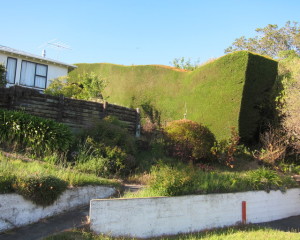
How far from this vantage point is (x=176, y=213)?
286 inches

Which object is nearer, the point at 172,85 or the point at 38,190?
the point at 38,190

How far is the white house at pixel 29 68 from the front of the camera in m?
18.3

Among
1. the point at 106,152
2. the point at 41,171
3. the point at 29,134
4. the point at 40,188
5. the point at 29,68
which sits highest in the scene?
the point at 29,68

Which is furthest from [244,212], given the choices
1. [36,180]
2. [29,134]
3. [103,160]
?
[29,134]

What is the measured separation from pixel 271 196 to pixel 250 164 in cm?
295

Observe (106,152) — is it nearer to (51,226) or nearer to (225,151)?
(51,226)

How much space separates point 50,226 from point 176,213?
2986mm

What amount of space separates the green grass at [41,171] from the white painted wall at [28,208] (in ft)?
0.85

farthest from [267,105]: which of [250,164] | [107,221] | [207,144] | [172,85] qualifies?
[107,221]

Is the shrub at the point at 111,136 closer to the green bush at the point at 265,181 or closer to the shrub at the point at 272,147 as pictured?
the green bush at the point at 265,181

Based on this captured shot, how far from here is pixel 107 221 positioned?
6.22 m

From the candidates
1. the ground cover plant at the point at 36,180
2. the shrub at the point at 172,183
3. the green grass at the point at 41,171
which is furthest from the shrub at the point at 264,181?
the ground cover plant at the point at 36,180

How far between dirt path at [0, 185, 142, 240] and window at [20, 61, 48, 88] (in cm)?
1443

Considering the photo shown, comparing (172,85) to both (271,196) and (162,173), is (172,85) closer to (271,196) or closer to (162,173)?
(271,196)
